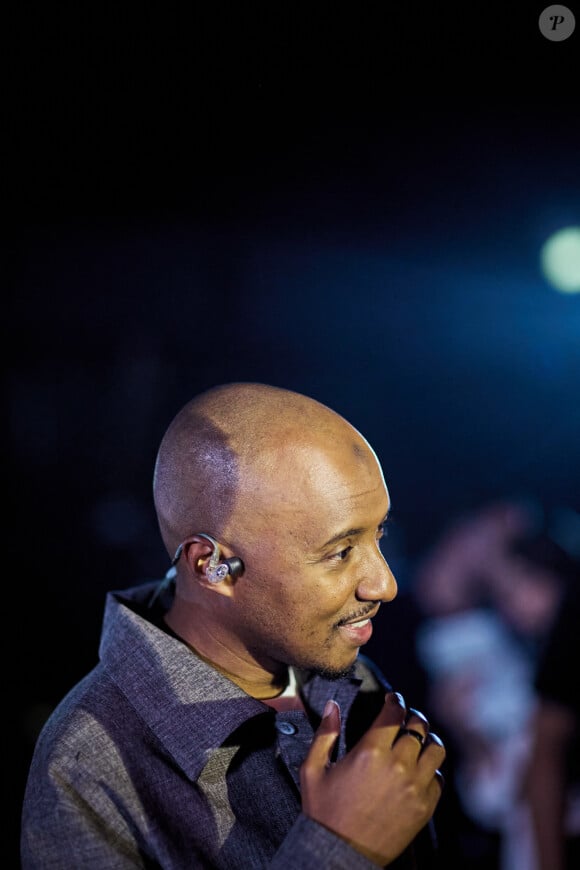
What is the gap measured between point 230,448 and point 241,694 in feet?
2.01

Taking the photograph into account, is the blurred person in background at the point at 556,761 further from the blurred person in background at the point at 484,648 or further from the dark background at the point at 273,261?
the dark background at the point at 273,261

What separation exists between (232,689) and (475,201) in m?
2.10

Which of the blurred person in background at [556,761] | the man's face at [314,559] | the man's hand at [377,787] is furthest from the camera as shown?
the blurred person in background at [556,761]

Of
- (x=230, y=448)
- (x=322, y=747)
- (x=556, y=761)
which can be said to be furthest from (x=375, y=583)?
(x=556, y=761)

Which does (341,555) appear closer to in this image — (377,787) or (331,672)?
(331,672)

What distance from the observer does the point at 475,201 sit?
8.41 ft

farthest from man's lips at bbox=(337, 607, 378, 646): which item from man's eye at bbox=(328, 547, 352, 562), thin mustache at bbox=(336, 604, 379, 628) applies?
man's eye at bbox=(328, 547, 352, 562)

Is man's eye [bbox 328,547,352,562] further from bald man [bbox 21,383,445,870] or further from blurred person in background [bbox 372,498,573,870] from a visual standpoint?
blurred person in background [bbox 372,498,573,870]

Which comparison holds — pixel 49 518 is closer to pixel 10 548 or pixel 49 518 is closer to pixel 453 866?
pixel 10 548

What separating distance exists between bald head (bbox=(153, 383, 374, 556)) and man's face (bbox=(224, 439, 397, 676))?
0.07 ft

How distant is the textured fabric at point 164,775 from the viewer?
1.30 meters

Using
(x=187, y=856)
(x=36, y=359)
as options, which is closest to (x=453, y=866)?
(x=187, y=856)

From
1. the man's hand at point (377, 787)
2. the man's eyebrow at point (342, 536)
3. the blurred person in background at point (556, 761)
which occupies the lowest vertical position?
the blurred person in background at point (556, 761)

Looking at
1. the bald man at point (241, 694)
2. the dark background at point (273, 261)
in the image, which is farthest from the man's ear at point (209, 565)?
the dark background at point (273, 261)
